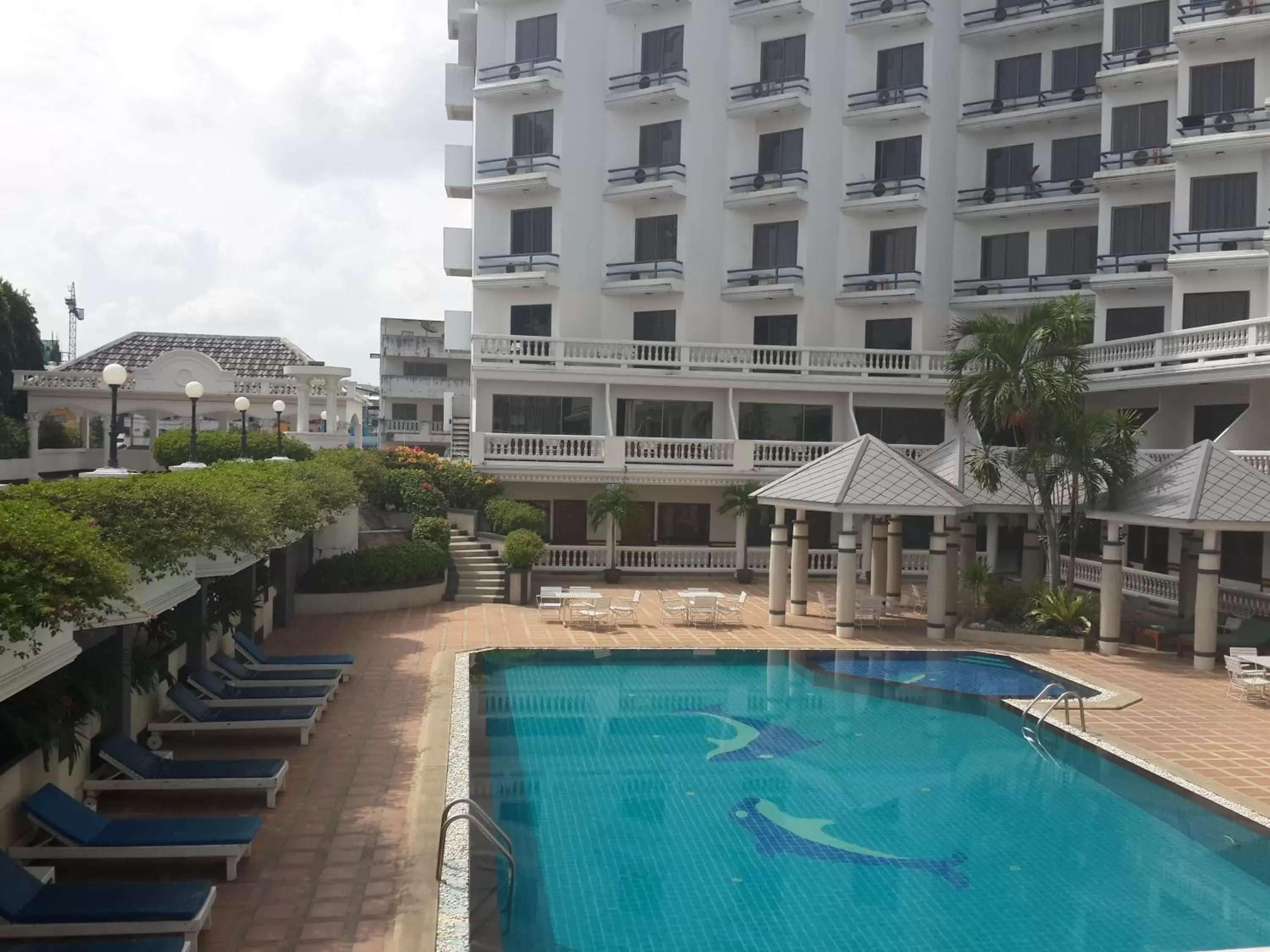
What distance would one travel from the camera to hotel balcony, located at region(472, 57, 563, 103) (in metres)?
35.3

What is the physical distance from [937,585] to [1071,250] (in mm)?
17974

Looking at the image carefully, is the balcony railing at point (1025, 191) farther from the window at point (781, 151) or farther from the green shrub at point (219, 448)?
the green shrub at point (219, 448)

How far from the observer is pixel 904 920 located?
9.88 m

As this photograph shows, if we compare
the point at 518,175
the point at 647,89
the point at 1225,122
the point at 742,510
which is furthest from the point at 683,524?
the point at 1225,122

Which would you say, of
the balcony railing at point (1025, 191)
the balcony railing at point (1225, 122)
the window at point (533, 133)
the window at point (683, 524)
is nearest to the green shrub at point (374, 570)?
the window at point (683, 524)

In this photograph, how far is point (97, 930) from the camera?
800cm

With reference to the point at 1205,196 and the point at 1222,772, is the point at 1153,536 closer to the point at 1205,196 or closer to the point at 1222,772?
the point at 1205,196

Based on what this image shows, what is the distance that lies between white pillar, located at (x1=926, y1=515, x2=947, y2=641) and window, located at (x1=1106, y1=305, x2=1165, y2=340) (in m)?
13.0

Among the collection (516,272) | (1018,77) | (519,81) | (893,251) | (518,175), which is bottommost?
(516,272)

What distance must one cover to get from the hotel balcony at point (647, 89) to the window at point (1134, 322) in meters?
15.9

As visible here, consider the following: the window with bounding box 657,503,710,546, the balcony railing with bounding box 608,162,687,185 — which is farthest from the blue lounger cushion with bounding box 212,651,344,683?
the balcony railing with bounding box 608,162,687,185

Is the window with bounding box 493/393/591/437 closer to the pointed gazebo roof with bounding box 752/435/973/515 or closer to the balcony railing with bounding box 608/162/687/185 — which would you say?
the balcony railing with bounding box 608/162/687/185

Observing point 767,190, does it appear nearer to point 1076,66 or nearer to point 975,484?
point 1076,66

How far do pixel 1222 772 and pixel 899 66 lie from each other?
28.8 meters
